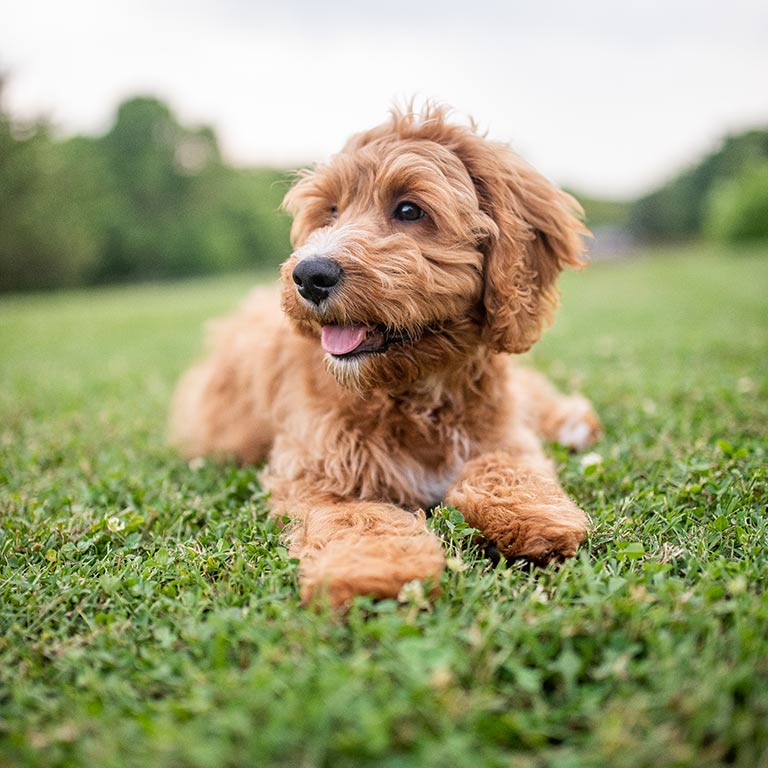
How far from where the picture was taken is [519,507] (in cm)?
259

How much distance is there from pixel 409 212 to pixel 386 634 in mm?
2142

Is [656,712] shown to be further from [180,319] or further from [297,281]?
[180,319]

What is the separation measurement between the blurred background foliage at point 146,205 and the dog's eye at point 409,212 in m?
23.5

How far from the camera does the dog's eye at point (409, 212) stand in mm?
3176

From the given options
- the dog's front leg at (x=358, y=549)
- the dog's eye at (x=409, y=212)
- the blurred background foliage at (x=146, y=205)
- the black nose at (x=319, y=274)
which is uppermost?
the blurred background foliage at (x=146, y=205)

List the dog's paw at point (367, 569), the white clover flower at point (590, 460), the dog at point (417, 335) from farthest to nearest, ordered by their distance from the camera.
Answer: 1. the white clover flower at point (590, 460)
2. the dog at point (417, 335)
3. the dog's paw at point (367, 569)

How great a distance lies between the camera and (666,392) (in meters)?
5.04

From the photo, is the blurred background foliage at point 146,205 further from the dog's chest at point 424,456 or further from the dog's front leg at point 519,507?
the dog's front leg at point 519,507

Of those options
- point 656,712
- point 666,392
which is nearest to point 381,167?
point 656,712

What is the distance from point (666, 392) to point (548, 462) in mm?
2277

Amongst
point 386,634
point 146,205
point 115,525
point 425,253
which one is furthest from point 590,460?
point 146,205

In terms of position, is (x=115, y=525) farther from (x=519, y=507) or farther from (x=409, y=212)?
(x=409, y=212)

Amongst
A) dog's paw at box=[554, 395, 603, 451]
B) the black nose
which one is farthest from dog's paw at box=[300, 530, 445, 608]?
dog's paw at box=[554, 395, 603, 451]

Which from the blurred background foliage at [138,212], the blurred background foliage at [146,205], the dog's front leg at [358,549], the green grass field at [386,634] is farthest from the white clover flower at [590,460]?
the blurred background foliage at [138,212]
